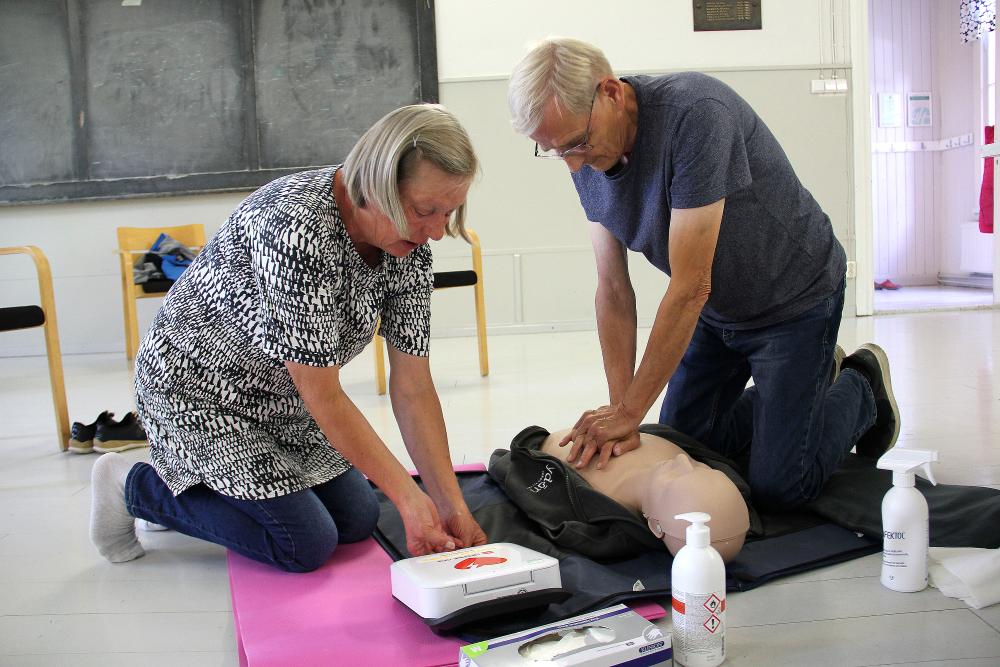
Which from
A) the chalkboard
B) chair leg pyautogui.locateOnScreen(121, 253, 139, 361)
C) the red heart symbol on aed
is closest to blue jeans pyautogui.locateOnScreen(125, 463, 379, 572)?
the red heart symbol on aed

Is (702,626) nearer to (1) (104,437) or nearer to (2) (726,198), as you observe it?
(2) (726,198)

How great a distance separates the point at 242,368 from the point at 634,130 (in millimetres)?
886

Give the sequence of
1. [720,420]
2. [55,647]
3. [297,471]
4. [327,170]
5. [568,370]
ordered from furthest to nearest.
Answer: [568,370], [720,420], [297,471], [327,170], [55,647]

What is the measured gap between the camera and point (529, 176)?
5445 mm

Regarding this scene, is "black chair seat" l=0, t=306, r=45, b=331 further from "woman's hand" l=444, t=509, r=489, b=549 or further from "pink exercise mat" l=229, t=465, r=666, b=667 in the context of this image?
"woman's hand" l=444, t=509, r=489, b=549

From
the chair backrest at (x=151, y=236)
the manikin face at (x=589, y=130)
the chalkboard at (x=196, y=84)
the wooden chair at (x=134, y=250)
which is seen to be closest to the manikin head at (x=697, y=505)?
the manikin face at (x=589, y=130)

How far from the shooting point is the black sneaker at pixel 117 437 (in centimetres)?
275

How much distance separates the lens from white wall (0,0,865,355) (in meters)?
5.34

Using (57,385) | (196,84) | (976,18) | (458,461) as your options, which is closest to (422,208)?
(458,461)

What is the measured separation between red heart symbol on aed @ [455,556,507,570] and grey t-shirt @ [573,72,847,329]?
0.74 m

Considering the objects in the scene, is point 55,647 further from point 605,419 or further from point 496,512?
point 605,419

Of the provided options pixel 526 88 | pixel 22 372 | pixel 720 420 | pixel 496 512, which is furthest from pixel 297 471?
pixel 22 372

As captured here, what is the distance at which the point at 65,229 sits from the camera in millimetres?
5480

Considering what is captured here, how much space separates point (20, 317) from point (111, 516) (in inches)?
48.9
